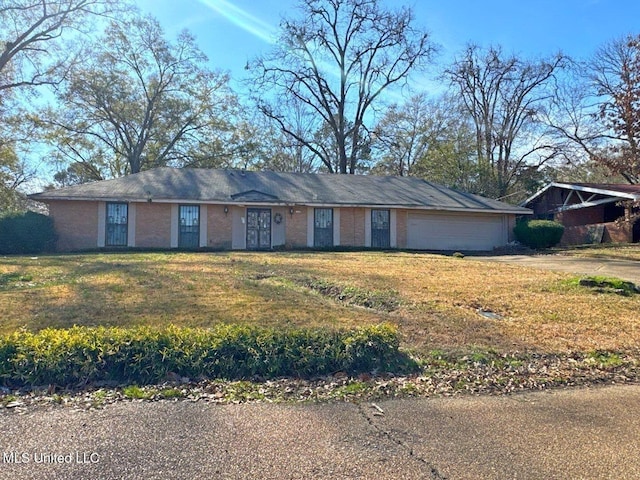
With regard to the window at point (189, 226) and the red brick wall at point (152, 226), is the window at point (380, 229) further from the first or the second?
the red brick wall at point (152, 226)

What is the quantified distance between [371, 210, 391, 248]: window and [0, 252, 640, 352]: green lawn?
30.9ft

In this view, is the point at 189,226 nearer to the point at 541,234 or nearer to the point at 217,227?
the point at 217,227

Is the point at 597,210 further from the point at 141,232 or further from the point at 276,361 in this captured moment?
the point at 276,361

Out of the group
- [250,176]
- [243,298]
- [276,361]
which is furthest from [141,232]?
[276,361]

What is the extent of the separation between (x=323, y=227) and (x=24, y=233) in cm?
1092

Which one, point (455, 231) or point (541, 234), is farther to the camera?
point (455, 231)

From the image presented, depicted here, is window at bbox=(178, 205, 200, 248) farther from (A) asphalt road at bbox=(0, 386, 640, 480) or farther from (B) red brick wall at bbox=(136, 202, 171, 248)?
(A) asphalt road at bbox=(0, 386, 640, 480)

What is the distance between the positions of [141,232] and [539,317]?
49.0 feet

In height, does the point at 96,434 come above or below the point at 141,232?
below

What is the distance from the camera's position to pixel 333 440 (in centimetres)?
292

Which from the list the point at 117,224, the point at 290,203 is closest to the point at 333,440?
the point at 290,203

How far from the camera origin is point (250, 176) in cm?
2164

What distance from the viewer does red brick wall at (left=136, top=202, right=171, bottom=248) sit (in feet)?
57.1

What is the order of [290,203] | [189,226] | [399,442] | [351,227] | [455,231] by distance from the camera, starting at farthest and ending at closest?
1. [455,231]
2. [351,227]
3. [290,203]
4. [189,226]
5. [399,442]
